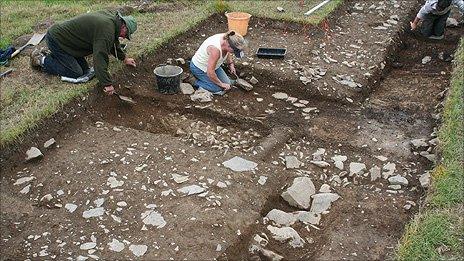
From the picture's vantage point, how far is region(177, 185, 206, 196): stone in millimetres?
4927

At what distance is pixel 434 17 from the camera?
8523 millimetres

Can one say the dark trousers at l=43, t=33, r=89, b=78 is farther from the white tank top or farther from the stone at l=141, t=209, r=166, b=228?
the stone at l=141, t=209, r=166, b=228

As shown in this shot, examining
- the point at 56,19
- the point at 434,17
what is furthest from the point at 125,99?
the point at 434,17

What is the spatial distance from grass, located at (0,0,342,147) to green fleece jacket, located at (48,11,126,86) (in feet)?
1.46

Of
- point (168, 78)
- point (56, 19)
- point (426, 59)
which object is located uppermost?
point (56, 19)

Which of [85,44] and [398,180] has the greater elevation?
[85,44]

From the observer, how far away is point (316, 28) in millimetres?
8531

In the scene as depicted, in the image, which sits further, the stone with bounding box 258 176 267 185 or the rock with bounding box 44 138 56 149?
the rock with bounding box 44 138 56 149

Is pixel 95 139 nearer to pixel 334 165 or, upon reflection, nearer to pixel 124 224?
pixel 124 224

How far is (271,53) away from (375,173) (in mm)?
2930

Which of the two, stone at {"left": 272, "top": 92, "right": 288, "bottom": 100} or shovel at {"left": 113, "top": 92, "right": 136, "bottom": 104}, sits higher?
shovel at {"left": 113, "top": 92, "right": 136, "bottom": 104}

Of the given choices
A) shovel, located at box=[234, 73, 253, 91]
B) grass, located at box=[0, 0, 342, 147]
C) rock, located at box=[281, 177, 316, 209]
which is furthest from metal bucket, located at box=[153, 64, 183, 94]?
rock, located at box=[281, 177, 316, 209]

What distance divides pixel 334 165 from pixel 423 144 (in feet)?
3.90

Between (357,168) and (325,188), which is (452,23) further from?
(325,188)
